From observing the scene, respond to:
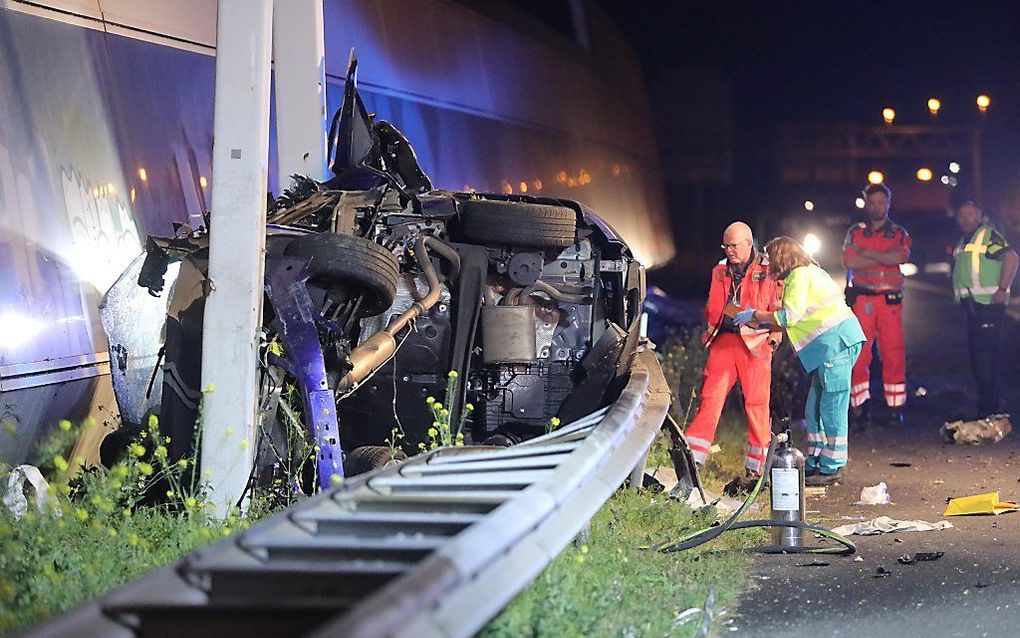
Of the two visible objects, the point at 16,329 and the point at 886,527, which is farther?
the point at 886,527

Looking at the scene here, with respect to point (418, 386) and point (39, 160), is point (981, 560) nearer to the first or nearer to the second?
point (418, 386)

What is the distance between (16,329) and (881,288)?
7567mm

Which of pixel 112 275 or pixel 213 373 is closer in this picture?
pixel 213 373

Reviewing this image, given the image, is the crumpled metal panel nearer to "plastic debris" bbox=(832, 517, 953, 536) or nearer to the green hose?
the green hose

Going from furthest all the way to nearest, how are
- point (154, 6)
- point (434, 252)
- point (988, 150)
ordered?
point (988, 150), point (154, 6), point (434, 252)

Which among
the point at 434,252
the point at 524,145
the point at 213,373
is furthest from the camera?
the point at 524,145

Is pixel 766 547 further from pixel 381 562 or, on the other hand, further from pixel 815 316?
pixel 381 562

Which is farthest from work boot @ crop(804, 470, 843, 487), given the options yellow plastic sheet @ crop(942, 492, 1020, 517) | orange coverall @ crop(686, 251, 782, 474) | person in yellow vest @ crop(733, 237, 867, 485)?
yellow plastic sheet @ crop(942, 492, 1020, 517)

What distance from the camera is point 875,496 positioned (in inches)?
321

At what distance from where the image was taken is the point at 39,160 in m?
6.88

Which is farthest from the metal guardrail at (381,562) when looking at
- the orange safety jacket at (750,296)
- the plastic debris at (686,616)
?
the orange safety jacket at (750,296)

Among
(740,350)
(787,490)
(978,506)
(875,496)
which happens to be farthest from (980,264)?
(787,490)

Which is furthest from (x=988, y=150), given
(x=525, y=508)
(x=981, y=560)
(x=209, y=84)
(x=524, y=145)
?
(x=525, y=508)

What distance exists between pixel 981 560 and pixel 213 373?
3.46 m
